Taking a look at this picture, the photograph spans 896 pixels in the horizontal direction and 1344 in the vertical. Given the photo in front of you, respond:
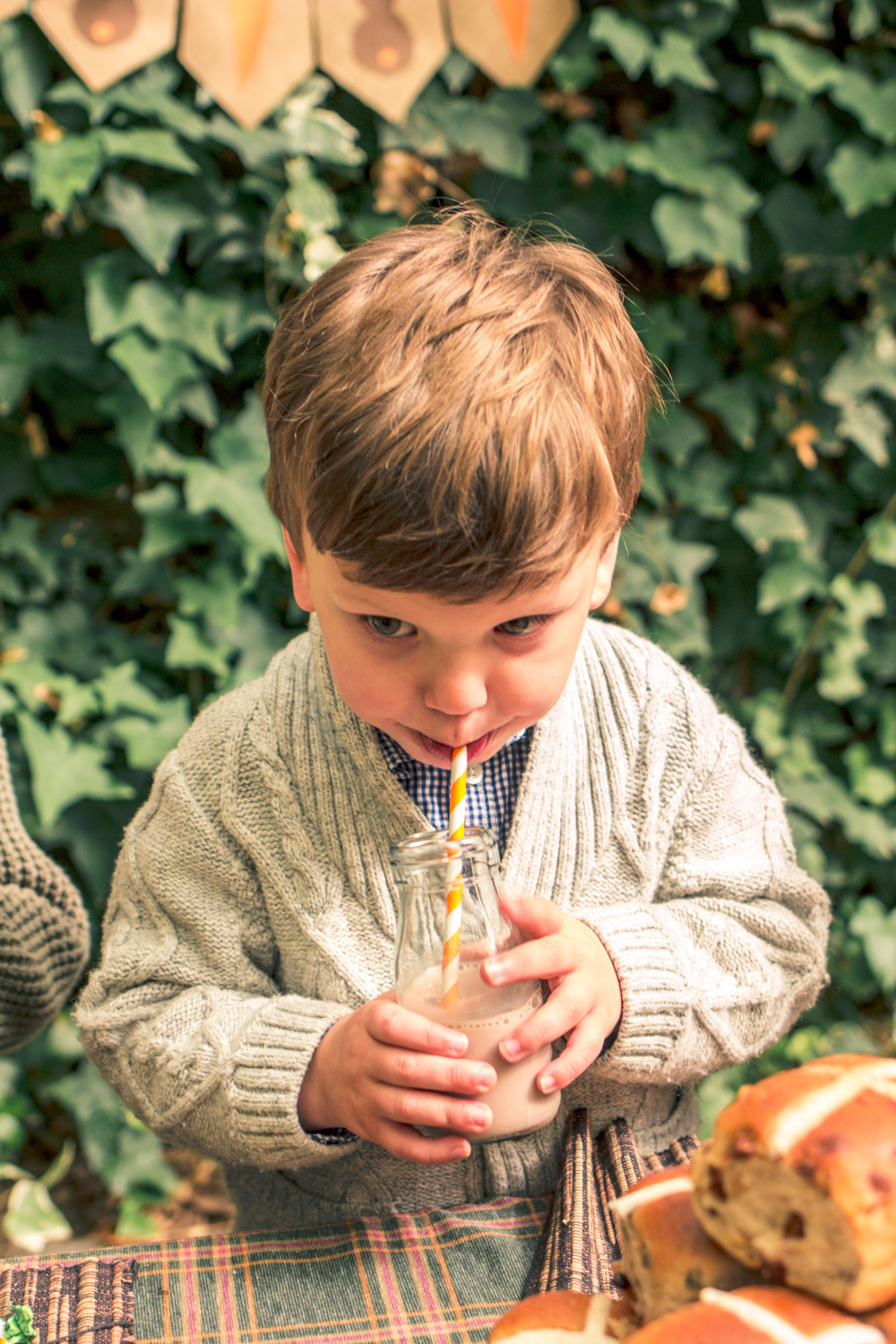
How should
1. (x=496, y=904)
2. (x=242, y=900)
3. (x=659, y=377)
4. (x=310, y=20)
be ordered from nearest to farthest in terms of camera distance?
(x=496, y=904)
(x=242, y=900)
(x=310, y=20)
(x=659, y=377)

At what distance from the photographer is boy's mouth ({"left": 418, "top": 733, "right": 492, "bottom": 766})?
747 millimetres

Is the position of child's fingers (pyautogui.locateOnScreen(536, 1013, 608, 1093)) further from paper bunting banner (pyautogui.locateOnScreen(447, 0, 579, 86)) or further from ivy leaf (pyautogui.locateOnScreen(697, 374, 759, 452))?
paper bunting banner (pyautogui.locateOnScreen(447, 0, 579, 86))

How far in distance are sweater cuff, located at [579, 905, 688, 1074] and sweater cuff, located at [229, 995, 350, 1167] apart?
20 cm

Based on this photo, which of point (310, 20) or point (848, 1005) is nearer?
point (310, 20)

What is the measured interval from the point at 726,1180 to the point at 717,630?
152 cm

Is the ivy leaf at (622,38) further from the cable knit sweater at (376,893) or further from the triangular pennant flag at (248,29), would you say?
the cable knit sweater at (376,893)

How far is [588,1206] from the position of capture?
0.66 m

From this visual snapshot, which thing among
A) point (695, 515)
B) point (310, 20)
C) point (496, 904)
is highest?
point (310, 20)

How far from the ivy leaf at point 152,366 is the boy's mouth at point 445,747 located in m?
0.87

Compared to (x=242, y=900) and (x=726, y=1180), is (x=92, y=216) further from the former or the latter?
(x=726, y=1180)

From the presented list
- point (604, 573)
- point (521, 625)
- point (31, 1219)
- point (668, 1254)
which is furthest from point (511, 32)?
point (31, 1219)

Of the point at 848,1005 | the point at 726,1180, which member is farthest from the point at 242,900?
the point at 848,1005

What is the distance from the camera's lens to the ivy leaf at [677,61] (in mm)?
1555

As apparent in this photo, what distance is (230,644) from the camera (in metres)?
1.58
